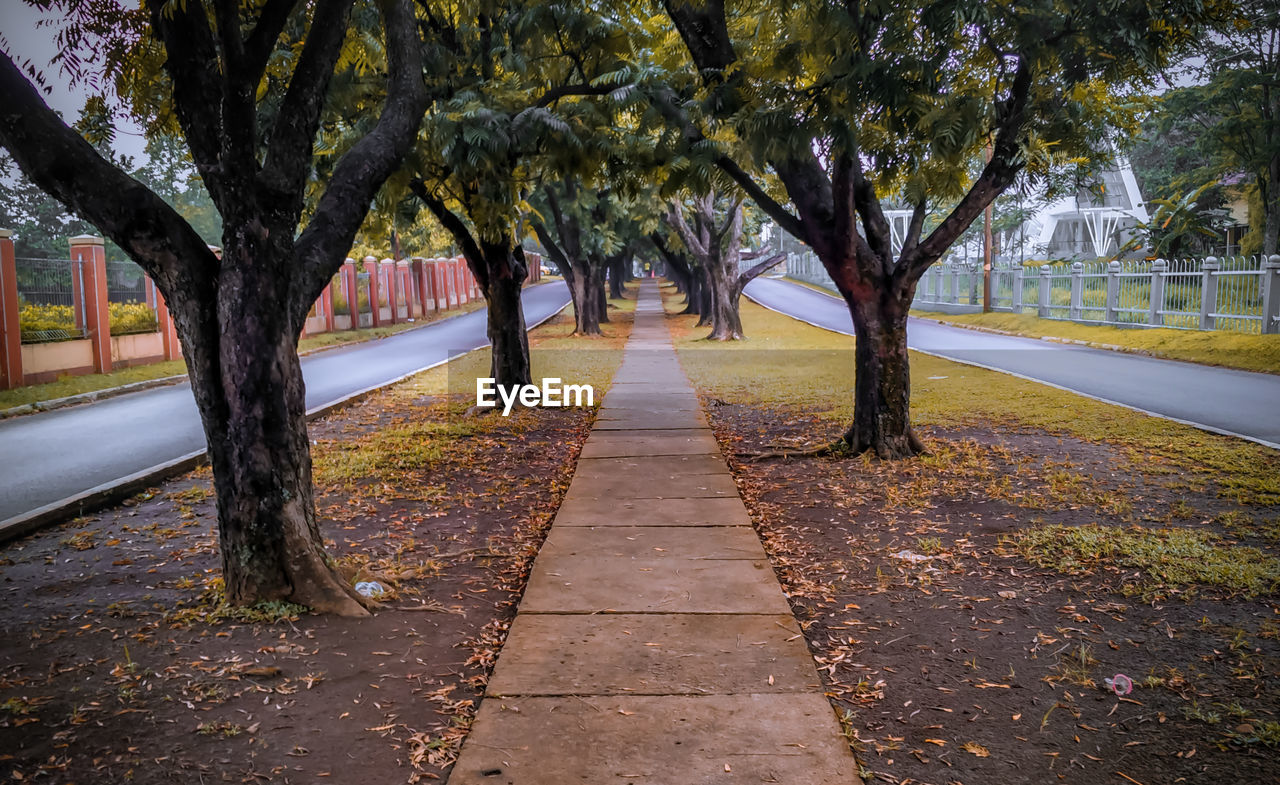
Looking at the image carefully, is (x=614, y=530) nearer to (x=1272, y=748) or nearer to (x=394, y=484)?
(x=394, y=484)

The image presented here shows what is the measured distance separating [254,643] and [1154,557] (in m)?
4.98

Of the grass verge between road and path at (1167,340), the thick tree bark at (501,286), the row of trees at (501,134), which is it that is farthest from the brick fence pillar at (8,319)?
the grass verge between road and path at (1167,340)

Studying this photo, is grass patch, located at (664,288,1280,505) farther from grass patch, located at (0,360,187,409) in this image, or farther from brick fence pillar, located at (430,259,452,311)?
brick fence pillar, located at (430,259,452,311)

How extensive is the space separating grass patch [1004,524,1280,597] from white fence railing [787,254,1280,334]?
49.3ft

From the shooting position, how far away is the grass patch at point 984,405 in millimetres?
7613

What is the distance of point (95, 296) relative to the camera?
16.3 m

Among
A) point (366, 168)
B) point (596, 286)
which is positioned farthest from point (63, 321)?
point (596, 286)

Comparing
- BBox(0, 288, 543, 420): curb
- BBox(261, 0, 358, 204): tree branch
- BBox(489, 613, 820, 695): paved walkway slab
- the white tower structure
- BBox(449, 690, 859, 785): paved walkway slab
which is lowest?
BBox(449, 690, 859, 785): paved walkway slab

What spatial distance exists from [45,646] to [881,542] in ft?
15.5

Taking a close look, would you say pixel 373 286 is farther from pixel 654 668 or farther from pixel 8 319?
pixel 654 668

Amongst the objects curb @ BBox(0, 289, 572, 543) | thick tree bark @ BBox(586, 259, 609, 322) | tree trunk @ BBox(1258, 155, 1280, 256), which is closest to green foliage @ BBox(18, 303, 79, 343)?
curb @ BBox(0, 289, 572, 543)

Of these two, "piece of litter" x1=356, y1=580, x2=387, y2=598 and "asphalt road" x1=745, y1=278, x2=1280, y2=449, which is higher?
"asphalt road" x1=745, y1=278, x2=1280, y2=449

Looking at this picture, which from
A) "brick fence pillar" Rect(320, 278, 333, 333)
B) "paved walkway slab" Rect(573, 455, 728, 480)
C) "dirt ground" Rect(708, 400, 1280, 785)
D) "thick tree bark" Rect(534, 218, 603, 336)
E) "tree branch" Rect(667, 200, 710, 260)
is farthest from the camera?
"brick fence pillar" Rect(320, 278, 333, 333)

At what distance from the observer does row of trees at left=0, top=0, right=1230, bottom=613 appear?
4461 mm
